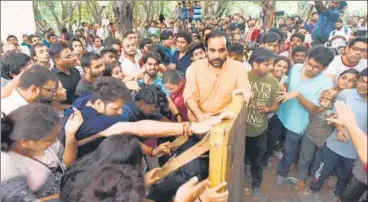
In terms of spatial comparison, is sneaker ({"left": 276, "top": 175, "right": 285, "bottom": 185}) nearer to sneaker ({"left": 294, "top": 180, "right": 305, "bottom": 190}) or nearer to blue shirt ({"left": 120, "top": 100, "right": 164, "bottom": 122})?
sneaker ({"left": 294, "top": 180, "right": 305, "bottom": 190})

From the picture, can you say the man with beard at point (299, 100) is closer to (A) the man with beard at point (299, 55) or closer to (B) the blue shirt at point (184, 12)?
(A) the man with beard at point (299, 55)

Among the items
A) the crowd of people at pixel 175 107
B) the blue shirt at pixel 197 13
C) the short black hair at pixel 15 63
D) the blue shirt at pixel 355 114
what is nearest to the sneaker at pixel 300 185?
the crowd of people at pixel 175 107

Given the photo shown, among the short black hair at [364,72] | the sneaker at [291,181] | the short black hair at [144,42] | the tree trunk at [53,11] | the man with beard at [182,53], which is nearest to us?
the short black hair at [364,72]

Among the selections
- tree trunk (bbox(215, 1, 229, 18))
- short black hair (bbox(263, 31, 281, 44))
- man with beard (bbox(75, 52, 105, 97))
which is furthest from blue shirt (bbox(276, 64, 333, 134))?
man with beard (bbox(75, 52, 105, 97))

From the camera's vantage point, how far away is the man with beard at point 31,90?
1074 millimetres

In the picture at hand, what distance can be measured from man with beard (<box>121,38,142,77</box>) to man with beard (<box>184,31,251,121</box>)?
0.65 meters

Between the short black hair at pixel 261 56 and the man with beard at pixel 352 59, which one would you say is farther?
the short black hair at pixel 261 56

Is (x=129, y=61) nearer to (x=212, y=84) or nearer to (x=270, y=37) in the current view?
(x=212, y=84)

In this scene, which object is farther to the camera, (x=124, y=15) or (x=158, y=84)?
(x=124, y=15)

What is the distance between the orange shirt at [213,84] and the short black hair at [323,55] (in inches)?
15.7

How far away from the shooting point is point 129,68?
2.39 metres

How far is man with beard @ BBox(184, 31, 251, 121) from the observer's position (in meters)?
1.70

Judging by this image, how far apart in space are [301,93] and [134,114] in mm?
954

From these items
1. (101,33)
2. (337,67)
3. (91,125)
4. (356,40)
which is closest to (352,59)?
(356,40)
